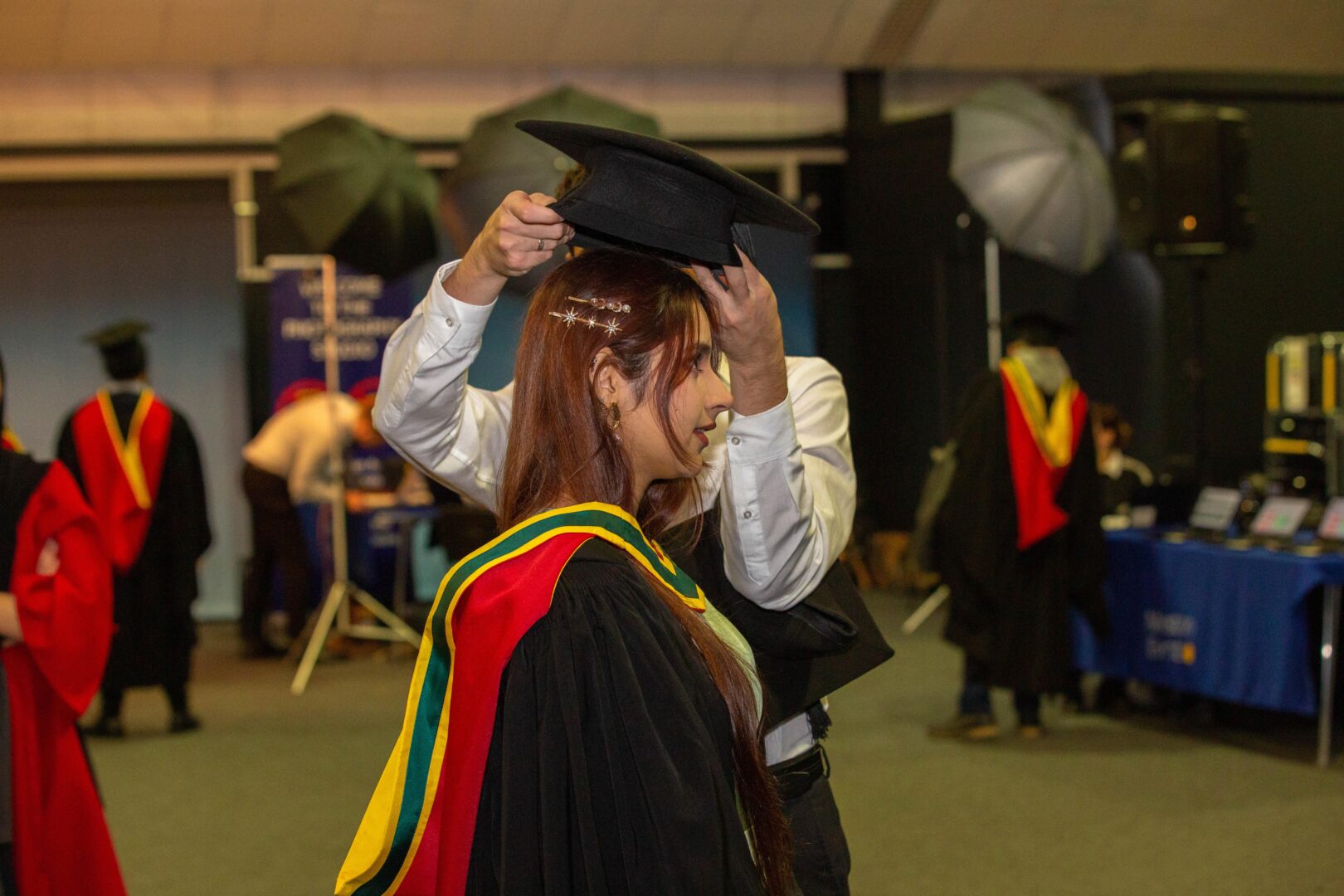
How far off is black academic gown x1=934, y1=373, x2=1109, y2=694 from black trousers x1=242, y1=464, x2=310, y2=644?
3.84m

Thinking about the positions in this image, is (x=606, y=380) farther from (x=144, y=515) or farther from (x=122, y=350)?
(x=122, y=350)

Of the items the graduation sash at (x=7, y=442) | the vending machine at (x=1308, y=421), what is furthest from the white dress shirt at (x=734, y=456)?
the vending machine at (x=1308, y=421)

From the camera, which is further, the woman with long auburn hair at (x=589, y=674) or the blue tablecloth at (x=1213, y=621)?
the blue tablecloth at (x=1213, y=621)

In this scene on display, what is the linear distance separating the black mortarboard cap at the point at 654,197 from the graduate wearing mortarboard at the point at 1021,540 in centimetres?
401

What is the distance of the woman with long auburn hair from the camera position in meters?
1.30

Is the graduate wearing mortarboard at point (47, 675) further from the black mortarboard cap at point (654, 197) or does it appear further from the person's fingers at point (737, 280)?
the person's fingers at point (737, 280)

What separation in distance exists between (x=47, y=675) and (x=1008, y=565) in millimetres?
3783

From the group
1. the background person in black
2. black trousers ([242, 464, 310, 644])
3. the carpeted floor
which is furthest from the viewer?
black trousers ([242, 464, 310, 644])

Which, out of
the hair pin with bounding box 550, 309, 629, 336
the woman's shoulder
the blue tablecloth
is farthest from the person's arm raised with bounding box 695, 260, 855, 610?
the blue tablecloth

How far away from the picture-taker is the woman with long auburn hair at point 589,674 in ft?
4.28

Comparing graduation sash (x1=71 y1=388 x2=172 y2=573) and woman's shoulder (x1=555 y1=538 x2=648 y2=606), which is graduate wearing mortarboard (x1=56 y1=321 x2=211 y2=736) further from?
woman's shoulder (x1=555 y1=538 x2=648 y2=606)

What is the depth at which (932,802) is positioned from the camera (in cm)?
454

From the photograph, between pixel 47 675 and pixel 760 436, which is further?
pixel 47 675

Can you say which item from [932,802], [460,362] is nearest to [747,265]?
[460,362]
